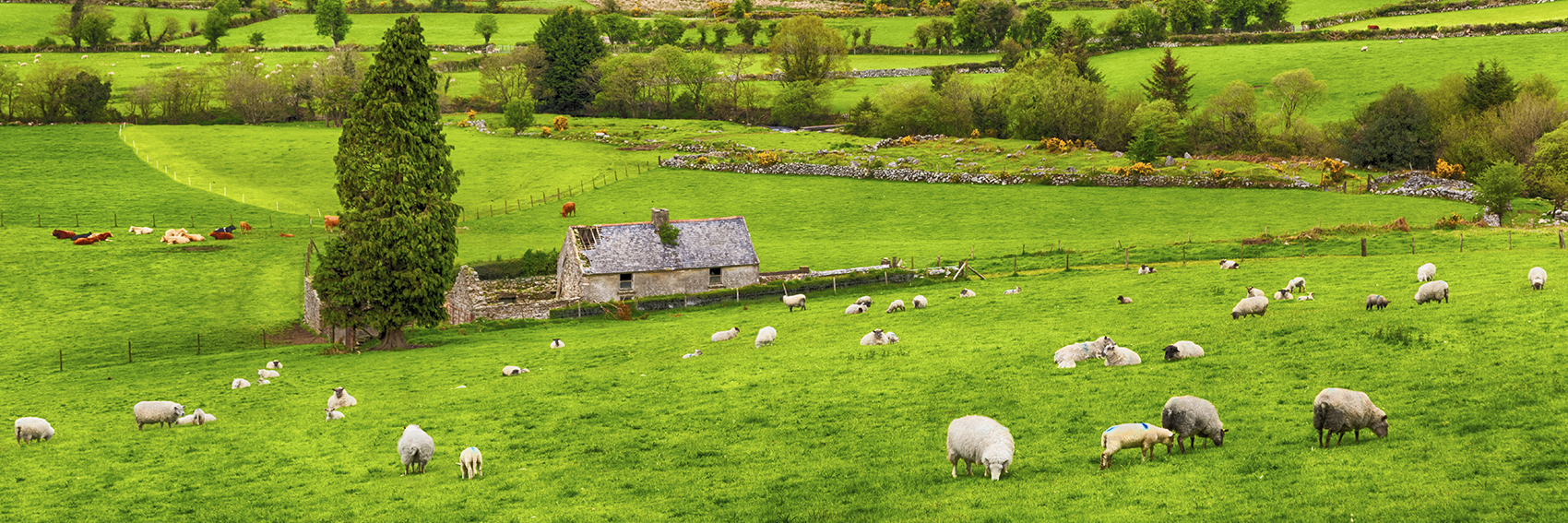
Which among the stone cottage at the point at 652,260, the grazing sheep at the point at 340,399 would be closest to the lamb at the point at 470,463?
the grazing sheep at the point at 340,399

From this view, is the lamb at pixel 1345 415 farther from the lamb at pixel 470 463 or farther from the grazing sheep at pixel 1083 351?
the lamb at pixel 470 463

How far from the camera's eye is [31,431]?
31.2 meters

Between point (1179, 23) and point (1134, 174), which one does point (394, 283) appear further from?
point (1179, 23)

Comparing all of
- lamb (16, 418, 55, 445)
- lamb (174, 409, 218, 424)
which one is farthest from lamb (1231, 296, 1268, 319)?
lamb (16, 418, 55, 445)

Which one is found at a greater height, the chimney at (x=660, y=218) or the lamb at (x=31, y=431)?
the chimney at (x=660, y=218)

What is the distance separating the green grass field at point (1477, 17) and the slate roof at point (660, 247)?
112 metres

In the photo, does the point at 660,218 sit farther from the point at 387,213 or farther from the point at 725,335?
the point at 725,335

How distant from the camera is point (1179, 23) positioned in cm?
15862

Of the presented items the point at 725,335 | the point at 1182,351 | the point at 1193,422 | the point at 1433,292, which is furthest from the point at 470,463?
the point at 1433,292

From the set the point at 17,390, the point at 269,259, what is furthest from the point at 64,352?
the point at 269,259

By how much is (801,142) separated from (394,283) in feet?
220

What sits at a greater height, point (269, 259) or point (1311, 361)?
point (1311, 361)

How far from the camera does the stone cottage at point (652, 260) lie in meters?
58.8

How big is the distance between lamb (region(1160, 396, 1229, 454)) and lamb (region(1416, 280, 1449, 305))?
50.5 feet
